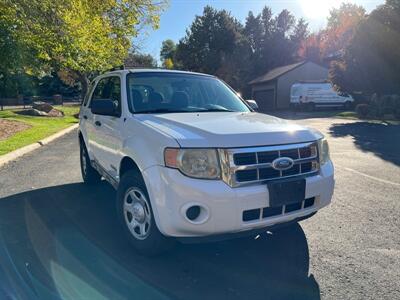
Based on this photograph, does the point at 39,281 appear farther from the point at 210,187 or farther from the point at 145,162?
the point at 210,187

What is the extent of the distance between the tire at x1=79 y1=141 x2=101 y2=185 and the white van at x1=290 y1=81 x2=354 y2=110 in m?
29.6

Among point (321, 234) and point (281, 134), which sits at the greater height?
point (281, 134)

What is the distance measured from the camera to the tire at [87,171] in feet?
21.1

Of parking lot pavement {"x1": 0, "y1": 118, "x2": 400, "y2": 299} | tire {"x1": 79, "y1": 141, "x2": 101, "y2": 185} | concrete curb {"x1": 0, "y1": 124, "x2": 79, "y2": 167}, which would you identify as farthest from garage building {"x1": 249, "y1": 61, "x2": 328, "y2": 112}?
parking lot pavement {"x1": 0, "y1": 118, "x2": 400, "y2": 299}

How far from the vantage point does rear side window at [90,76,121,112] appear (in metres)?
4.91

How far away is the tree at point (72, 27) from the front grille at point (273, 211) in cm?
1316

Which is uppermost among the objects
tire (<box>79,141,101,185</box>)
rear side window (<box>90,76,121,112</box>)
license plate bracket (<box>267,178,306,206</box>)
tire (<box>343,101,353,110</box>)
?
rear side window (<box>90,76,121,112</box>)

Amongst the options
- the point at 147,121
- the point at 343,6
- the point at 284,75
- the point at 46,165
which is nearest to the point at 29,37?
the point at 46,165

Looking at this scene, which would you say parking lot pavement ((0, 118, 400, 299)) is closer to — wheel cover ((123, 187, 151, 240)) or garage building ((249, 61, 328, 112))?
wheel cover ((123, 187, 151, 240))

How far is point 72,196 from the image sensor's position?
5.94m

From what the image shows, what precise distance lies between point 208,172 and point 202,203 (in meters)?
0.28

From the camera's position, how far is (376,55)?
74.3 feet

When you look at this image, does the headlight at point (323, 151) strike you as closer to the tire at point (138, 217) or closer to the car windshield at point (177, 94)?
the car windshield at point (177, 94)

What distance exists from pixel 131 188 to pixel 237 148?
1256 mm
